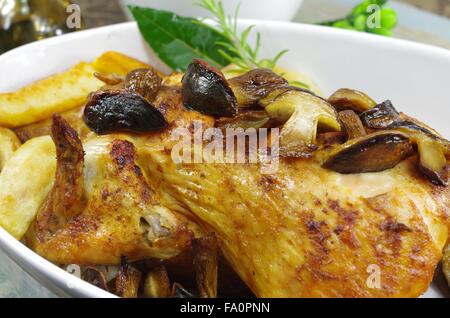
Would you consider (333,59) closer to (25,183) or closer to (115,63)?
(115,63)

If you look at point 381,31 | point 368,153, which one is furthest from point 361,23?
point 368,153

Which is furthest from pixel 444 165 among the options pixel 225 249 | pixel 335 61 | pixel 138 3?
pixel 138 3

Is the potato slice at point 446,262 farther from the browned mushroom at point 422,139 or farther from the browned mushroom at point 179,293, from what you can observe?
the browned mushroom at point 179,293

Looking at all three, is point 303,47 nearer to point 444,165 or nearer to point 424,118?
point 424,118

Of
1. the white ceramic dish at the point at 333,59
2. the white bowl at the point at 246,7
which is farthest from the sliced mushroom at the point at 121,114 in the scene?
the white bowl at the point at 246,7

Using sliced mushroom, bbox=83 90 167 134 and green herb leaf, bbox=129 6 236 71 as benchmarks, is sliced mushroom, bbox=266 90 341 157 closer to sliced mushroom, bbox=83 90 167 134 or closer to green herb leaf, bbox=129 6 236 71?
sliced mushroom, bbox=83 90 167 134

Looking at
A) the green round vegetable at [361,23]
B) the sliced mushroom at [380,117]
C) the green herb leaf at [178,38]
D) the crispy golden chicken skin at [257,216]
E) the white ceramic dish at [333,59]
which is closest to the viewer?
the crispy golden chicken skin at [257,216]

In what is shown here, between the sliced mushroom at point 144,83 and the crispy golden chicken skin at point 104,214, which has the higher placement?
the sliced mushroom at point 144,83
